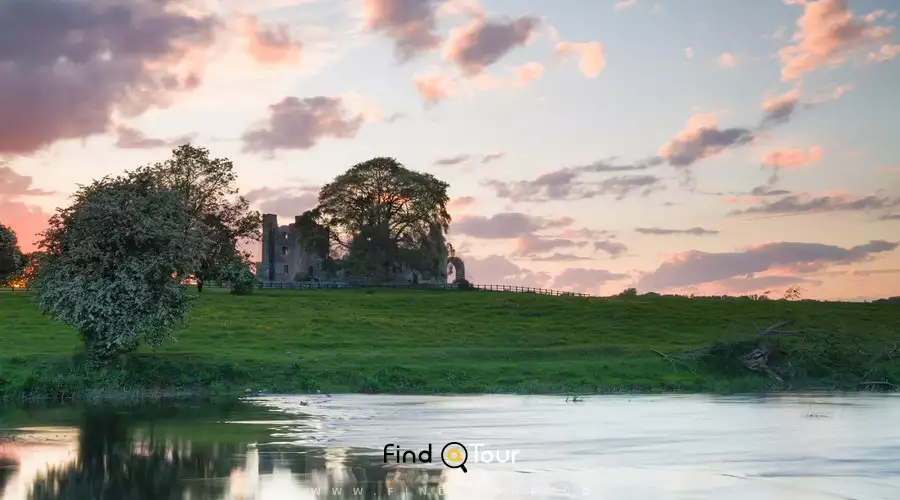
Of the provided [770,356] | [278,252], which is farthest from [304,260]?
[770,356]

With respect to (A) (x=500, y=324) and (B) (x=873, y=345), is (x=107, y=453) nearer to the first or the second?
(B) (x=873, y=345)

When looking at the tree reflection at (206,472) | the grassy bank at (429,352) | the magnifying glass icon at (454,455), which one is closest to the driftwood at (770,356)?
the grassy bank at (429,352)

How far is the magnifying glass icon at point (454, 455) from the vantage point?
22.7 m

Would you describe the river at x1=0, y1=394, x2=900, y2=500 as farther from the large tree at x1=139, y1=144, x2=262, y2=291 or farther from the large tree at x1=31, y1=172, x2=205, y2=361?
the large tree at x1=139, y1=144, x2=262, y2=291

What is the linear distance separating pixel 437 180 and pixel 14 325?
55.6 metres

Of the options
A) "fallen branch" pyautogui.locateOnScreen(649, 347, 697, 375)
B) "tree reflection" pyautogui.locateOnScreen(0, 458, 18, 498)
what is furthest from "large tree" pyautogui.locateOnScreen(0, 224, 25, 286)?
"tree reflection" pyautogui.locateOnScreen(0, 458, 18, 498)

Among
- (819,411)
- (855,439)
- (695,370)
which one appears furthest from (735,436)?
(695,370)

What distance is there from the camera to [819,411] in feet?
118

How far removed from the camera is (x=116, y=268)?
158 feet

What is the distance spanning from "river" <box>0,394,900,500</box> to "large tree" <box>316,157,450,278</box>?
70.0 m

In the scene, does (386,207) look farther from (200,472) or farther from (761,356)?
(200,472)

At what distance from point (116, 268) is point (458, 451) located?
1123 inches

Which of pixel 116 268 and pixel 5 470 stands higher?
pixel 116 268

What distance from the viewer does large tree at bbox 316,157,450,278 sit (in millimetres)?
109188
